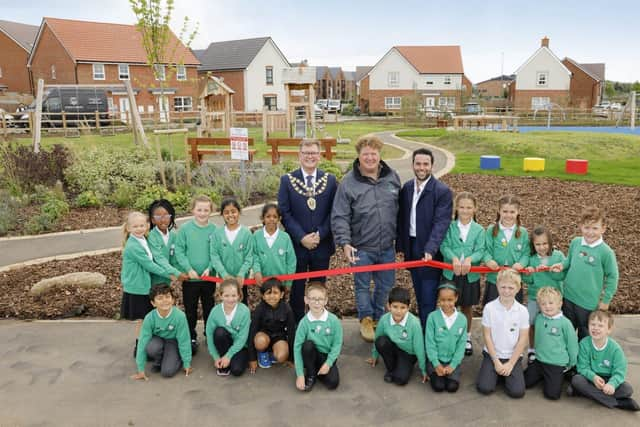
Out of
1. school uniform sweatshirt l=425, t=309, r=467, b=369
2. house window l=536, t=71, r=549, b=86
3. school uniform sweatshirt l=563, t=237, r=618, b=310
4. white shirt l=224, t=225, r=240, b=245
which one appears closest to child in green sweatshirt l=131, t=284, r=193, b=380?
white shirt l=224, t=225, r=240, b=245

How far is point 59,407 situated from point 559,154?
1851 cm

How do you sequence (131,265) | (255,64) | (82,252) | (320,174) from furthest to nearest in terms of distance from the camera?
(255,64) < (82,252) < (320,174) < (131,265)

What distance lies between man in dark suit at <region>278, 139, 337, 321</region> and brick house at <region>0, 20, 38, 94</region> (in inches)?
1900

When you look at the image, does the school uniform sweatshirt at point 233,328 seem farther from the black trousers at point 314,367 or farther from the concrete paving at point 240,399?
the black trousers at point 314,367

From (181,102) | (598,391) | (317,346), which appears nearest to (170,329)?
(317,346)

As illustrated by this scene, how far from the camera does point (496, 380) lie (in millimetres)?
4246

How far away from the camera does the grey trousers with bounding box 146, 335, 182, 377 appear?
4527 mm

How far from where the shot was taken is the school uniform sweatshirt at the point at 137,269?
15.7 ft

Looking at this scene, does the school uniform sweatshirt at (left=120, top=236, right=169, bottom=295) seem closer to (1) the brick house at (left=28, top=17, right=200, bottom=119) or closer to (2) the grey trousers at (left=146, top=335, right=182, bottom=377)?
(2) the grey trousers at (left=146, top=335, right=182, bottom=377)

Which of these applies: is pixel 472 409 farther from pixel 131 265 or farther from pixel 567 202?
pixel 567 202

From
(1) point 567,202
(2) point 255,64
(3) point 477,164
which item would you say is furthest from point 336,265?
(2) point 255,64

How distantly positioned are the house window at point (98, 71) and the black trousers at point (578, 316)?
1673 inches

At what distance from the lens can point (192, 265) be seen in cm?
495

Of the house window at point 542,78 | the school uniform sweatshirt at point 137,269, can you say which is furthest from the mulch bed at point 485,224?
the house window at point 542,78
